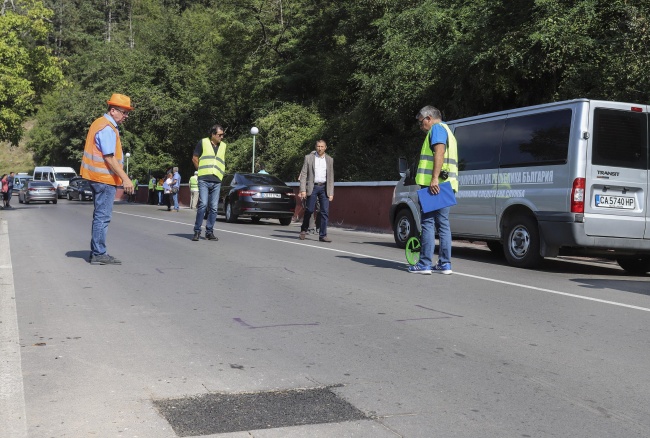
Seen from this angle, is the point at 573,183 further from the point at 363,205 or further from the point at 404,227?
the point at 363,205

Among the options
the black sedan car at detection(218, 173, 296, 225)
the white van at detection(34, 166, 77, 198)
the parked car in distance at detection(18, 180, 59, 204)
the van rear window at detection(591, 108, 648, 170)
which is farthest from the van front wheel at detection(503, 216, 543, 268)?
the white van at detection(34, 166, 77, 198)

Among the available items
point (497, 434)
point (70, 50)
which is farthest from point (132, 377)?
point (70, 50)

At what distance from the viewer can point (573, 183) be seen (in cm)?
958

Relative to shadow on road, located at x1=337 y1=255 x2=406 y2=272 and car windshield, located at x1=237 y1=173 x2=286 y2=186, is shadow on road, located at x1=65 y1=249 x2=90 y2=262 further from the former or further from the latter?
car windshield, located at x1=237 y1=173 x2=286 y2=186

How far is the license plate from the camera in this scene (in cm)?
966

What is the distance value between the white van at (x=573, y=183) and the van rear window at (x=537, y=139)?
13mm

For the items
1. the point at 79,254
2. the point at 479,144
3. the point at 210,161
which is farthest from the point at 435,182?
the point at 79,254

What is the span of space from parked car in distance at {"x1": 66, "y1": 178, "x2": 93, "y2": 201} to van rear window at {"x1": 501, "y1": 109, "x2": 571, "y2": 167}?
152 ft

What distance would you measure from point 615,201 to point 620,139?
0.82 metres

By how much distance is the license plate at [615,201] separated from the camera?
31.7ft

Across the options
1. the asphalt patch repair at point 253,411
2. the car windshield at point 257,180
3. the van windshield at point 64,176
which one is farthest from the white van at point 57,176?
the asphalt patch repair at point 253,411

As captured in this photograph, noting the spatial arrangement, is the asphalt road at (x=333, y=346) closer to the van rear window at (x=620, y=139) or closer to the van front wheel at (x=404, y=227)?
the van rear window at (x=620, y=139)

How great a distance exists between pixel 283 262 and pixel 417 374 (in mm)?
5691

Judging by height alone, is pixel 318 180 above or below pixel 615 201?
above
